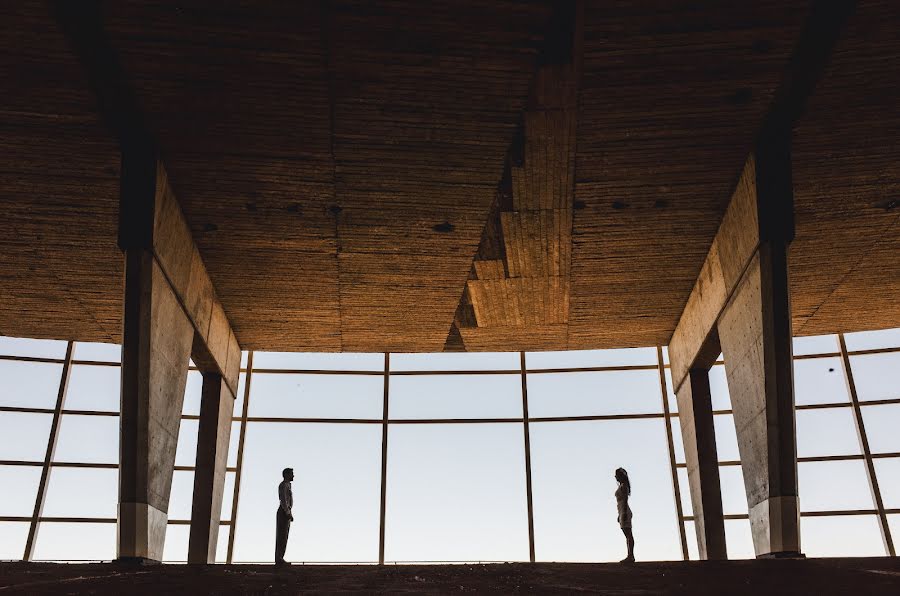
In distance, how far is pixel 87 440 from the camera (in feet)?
71.3

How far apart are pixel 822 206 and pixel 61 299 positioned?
17.0 meters

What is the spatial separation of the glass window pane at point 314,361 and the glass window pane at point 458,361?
689mm

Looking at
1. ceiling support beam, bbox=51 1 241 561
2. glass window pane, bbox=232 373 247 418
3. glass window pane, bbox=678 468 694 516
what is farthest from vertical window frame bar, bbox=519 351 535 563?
ceiling support beam, bbox=51 1 241 561

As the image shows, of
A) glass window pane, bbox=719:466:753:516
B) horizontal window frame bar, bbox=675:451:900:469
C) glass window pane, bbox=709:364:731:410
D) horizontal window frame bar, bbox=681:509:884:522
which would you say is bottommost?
horizontal window frame bar, bbox=681:509:884:522

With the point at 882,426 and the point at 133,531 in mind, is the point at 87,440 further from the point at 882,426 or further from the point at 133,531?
the point at 882,426

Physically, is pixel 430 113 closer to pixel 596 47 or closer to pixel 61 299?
pixel 596 47

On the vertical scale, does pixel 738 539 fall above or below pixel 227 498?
below

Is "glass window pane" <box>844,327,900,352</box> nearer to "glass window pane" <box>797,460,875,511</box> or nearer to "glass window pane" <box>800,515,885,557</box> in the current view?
"glass window pane" <box>797,460,875,511</box>

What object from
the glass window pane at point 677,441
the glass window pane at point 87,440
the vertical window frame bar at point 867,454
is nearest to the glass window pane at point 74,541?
the glass window pane at point 87,440

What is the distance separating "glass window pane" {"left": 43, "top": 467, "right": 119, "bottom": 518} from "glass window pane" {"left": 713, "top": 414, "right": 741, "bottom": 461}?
1655 centimetres

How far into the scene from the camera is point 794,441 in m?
12.9

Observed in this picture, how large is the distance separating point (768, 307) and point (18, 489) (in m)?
19.1

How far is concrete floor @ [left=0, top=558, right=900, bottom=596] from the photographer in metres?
7.07

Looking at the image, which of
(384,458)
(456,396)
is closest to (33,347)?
(384,458)
